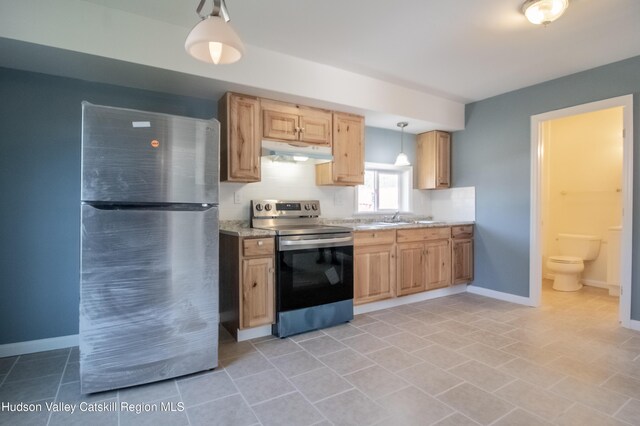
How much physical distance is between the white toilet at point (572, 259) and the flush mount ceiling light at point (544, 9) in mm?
3426

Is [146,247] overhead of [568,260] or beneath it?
overhead

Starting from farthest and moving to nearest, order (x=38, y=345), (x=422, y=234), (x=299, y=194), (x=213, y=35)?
(x=422, y=234), (x=299, y=194), (x=38, y=345), (x=213, y=35)

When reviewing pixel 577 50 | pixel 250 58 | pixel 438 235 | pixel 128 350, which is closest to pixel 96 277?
pixel 128 350

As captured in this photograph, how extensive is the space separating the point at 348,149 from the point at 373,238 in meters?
1.01

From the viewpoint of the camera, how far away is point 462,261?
4.27 m

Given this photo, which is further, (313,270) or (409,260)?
(409,260)

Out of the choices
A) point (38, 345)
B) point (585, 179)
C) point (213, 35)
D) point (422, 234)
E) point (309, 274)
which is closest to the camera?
point (213, 35)

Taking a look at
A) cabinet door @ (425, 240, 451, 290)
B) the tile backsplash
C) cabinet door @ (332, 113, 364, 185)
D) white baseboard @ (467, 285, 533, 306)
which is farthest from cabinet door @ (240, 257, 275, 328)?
white baseboard @ (467, 285, 533, 306)

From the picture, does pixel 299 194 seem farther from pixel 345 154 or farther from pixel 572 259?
pixel 572 259

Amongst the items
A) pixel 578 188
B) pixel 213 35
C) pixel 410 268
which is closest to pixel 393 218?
pixel 410 268

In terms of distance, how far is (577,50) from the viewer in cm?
289

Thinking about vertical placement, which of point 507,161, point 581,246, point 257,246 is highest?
point 507,161

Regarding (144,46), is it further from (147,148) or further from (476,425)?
(476,425)

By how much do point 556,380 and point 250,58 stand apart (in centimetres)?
327
